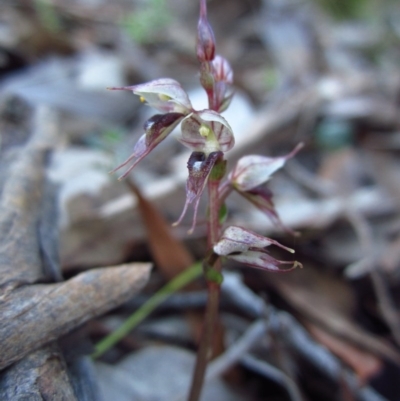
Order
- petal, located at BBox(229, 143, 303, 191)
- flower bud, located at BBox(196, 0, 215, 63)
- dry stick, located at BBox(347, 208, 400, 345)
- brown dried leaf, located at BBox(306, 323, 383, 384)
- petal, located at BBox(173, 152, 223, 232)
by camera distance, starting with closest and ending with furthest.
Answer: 1. petal, located at BBox(173, 152, 223, 232)
2. flower bud, located at BBox(196, 0, 215, 63)
3. petal, located at BBox(229, 143, 303, 191)
4. brown dried leaf, located at BBox(306, 323, 383, 384)
5. dry stick, located at BBox(347, 208, 400, 345)

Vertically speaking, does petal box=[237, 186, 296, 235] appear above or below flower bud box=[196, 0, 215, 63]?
below

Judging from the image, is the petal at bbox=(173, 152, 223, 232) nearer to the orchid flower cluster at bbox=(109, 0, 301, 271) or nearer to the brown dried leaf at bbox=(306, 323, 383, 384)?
Result: the orchid flower cluster at bbox=(109, 0, 301, 271)

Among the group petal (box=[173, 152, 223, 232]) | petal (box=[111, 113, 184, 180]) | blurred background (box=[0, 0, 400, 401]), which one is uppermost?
petal (box=[111, 113, 184, 180])

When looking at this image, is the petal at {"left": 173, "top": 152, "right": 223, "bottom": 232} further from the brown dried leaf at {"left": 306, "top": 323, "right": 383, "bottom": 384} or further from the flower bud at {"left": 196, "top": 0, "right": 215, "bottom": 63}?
the brown dried leaf at {"left": 306, "top": 323, "right": 383, "bottom": 384}

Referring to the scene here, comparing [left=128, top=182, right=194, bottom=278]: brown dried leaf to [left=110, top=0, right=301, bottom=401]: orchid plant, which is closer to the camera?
[left=110, top=0, right=301, bottom=401]: orchid plant

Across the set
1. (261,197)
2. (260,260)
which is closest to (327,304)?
(261,197)

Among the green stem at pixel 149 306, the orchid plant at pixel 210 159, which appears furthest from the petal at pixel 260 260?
the green stem at pixel 149 306

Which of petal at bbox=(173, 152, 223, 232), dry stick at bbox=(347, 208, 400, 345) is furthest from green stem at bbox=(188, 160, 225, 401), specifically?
dry stick at bbox=(347, 208, 400, 345)

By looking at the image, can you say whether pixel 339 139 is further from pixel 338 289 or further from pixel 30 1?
pixel 30 1

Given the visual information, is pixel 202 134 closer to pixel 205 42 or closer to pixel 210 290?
pixel 205 42

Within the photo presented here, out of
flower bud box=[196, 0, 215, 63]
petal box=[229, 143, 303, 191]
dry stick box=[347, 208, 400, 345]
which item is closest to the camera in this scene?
flower bud box=[196, 0, 215, 63]
